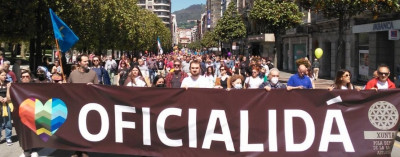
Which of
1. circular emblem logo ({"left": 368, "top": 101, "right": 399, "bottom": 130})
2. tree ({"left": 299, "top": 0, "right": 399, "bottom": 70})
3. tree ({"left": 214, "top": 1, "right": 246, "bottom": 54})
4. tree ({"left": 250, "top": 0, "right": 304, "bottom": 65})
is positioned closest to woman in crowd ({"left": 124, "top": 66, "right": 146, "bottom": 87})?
circular emblem logo ({"left": 368, "top": 101, "right": 399, "bottom": 130})

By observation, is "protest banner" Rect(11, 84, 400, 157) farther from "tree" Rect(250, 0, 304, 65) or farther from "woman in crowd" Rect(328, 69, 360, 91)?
"tree" Rect(250, 0, 304, 65)

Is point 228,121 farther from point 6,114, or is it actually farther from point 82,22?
point 82,22

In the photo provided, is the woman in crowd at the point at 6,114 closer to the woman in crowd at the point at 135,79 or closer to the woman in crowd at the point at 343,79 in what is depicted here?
the woman in crowd at the point at 135,79

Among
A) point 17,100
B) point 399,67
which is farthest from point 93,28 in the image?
point 17,100

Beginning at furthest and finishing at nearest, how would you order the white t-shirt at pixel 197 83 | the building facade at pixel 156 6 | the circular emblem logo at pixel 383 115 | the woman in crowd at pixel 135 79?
the building facade at pixel 156 6, the woman in crowd at pixel 135 79, the white t-shirt at pixel 197 83, the circular emblem logo at pixel 383 115

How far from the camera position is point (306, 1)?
2033cm

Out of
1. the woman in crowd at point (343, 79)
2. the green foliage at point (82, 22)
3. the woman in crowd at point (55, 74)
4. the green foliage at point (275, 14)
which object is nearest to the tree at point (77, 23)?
the green foliage at point (82, 22)

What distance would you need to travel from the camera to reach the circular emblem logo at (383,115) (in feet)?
20.3

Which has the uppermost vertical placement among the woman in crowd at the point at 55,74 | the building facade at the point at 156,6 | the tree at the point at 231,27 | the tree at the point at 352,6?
the building facade at the point at 156,6

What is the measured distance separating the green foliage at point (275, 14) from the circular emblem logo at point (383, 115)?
25.0 metres

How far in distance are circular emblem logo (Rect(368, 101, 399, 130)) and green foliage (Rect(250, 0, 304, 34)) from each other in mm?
24982

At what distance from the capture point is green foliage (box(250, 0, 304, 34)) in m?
31.0

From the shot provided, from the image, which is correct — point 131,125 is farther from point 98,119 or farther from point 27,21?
point 27,21

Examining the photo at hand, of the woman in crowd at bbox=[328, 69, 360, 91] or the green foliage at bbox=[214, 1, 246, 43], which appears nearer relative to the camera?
the woman in crowd at bbox=[328, 69, 360, 91]
